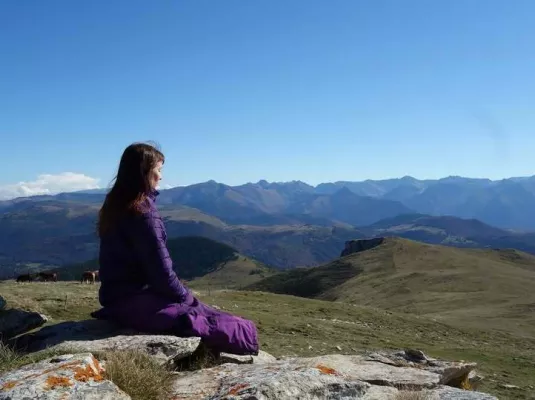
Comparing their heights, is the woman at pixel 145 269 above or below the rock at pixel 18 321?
above

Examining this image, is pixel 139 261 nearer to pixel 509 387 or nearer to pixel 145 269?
pixel 145 269

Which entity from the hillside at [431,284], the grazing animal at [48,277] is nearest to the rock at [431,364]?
the hillside at [431,284]

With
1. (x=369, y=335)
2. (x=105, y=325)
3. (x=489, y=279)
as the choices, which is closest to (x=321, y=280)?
(x=489, y=279)

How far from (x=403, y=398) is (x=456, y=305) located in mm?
57034

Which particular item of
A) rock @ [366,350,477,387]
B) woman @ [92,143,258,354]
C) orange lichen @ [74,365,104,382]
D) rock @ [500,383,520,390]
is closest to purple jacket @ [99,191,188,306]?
woman @ [92,143,258,354]

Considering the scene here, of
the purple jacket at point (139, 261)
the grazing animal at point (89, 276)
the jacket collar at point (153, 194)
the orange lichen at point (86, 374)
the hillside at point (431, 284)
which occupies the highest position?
the jacket collar at point (153, 194)

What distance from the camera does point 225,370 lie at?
304 inches

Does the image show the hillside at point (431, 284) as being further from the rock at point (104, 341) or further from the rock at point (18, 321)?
the rock at point (104, 341)

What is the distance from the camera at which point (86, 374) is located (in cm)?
582

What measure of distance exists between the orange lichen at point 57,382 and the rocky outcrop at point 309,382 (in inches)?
58.8

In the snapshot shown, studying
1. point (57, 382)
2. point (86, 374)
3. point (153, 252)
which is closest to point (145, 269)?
point (153, 252)

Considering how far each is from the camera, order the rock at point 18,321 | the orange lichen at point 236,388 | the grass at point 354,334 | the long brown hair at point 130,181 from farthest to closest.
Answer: the grass at point 354,334 < the rock at point 18,321 < the long brown hair at point 130,181 < the orange lichen at point 236,388

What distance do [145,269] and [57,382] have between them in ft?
11.0

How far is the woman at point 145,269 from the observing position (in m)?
8.61
